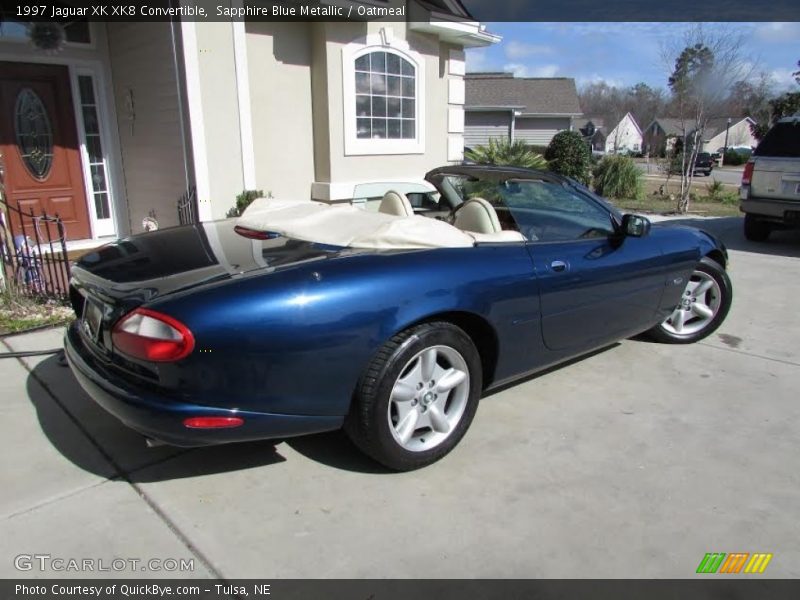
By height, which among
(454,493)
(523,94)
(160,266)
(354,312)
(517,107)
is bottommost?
(454,493)

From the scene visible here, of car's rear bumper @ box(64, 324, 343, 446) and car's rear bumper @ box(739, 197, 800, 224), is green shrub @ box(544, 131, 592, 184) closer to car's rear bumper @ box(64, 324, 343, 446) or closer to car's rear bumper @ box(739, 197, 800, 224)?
car's rear bumper @ box(739, 197, 800, 224)

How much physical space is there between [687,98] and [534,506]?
13943mm

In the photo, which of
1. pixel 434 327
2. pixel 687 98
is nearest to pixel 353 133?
pixel 434 327

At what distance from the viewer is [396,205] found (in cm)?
389

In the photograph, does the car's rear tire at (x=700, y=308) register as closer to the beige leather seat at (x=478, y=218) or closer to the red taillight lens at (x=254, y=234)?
the beige leather seat at (x=478, y=218)

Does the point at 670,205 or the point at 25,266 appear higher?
the point at 25,266

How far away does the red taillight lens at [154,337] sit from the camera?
235 cm

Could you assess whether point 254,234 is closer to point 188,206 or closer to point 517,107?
point 188,206

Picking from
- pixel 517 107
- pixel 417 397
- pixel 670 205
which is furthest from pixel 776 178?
pixel 517 107

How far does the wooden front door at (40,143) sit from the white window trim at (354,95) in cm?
341

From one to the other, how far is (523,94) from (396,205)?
32767 millimetres

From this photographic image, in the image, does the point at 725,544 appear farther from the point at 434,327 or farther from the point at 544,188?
the point at 544,188

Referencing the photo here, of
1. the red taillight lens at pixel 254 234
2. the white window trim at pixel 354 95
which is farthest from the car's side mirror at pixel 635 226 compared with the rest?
the white window trim at pixel 354 95
